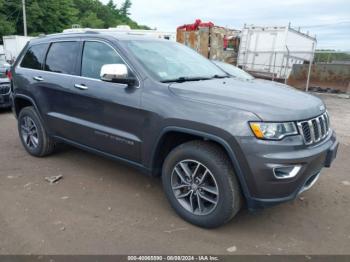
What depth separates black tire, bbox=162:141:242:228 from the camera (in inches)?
118

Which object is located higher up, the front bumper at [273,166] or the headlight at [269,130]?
the headlight at [269,130]

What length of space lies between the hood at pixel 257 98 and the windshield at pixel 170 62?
260 mm

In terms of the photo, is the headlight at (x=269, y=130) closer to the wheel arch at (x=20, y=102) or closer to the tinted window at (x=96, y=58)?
the tinted window at (x=96, y=58)

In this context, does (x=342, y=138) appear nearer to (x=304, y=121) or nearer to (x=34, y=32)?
(x=304, y=121)

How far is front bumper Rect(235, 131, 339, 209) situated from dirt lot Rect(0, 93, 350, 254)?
0.51m

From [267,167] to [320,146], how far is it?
67 centimetres

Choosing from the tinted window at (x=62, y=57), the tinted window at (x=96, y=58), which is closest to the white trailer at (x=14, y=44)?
the tinted window at (x=62, y=57)

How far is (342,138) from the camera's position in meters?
6.78

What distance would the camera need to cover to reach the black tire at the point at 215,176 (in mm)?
2994

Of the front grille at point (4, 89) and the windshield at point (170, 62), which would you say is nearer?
the windshield at point (170, 62)

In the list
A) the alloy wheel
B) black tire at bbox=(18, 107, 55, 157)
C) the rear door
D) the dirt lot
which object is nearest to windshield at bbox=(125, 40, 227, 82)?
the rear door

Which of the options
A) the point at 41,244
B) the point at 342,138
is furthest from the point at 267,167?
the point at 342,138

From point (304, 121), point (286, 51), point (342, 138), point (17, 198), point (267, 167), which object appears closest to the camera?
point (267, 167)

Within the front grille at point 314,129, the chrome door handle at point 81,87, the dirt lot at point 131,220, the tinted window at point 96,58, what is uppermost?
the tinted window at point 96,58
